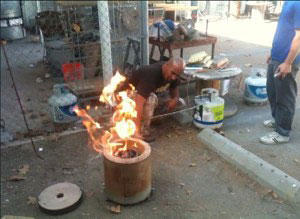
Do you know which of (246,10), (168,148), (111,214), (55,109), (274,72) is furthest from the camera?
(246,10)

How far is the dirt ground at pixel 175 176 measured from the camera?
10.8 ft

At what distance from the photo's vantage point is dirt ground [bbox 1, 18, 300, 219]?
328 centimetres

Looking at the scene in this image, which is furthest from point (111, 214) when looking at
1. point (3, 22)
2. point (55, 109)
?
point (3, 22)

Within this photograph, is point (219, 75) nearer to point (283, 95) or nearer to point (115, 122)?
point (283, 95)

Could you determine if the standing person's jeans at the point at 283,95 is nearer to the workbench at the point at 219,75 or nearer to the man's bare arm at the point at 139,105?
the workbench at the point at 219,75

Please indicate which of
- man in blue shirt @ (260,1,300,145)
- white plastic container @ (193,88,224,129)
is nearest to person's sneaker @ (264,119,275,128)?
man in blue shirt @ (260,1,300,145)

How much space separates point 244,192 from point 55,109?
3123 millimetres

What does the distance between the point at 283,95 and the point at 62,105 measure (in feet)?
10.7

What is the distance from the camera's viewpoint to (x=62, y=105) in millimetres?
4973

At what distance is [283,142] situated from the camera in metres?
4.36

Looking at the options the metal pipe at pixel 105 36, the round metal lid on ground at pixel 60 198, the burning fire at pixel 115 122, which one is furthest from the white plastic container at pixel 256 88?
the round metal lid on ground at pixel 60 198

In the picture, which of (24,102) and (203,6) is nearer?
(24,102)

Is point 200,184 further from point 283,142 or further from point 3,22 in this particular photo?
point 3,22

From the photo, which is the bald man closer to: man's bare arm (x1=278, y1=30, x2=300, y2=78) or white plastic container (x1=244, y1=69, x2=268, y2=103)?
man's bare arm (x1=278, y1=30, x2=300, y2=78)
